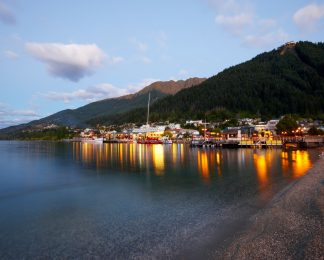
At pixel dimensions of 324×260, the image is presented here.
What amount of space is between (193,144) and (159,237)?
100m

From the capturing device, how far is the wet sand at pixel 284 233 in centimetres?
1188

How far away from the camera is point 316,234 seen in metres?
13.5

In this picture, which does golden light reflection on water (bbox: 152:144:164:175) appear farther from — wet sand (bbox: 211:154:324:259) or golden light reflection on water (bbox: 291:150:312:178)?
wet sand (bbox: 211:154:324:259)

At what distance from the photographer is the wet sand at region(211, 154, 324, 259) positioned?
11.9 m

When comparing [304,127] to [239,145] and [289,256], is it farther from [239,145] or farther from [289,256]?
[289,256]

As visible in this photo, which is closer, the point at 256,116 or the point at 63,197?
the point at 63,197

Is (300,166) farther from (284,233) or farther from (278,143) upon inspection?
(278,143)

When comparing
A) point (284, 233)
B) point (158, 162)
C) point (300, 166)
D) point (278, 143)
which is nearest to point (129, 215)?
point (284, 233)

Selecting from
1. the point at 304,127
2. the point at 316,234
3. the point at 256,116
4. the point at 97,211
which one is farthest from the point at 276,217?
the point at 256,116

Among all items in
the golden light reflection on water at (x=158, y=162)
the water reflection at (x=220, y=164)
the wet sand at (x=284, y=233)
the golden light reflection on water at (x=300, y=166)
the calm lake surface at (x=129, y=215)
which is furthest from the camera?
the golden light reflection on water at (x=158, y=162)

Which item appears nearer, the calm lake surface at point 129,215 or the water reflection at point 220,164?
the calm lake surface at point 129,215

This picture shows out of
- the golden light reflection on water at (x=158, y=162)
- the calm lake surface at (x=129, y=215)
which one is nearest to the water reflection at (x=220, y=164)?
the golden light reflection on water at (x=158, y=162)

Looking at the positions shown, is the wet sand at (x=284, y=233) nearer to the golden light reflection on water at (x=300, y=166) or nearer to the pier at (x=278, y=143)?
the golden light reflection on water at (x=300, y=166)

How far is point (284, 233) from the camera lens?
46.2 feet
